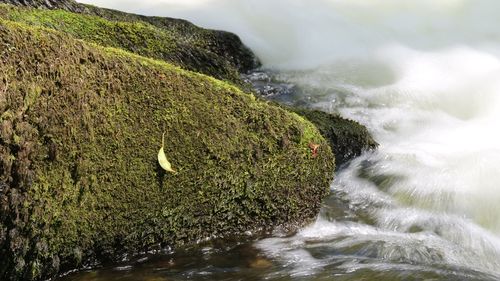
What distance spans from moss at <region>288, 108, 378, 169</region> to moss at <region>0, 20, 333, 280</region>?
1464 mm

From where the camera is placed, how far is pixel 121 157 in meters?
3.23

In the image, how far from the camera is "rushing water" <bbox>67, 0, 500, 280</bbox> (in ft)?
12.7

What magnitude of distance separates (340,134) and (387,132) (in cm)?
206

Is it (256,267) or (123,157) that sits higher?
(123,157)

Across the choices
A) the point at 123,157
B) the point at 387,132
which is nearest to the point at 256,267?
the point at 123,157

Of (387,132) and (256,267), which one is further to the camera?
(387,132)

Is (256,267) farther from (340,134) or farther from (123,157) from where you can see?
(340,134)

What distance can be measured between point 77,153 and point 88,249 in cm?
56

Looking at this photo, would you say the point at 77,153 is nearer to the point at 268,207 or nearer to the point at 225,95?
the point at 225,95

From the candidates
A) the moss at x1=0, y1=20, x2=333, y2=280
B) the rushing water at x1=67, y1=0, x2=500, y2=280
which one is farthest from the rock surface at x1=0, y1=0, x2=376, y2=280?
the rushing water at x1=67, y1=0, x2=500, y2=280

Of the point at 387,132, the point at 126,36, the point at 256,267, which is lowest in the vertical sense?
the point at 256,267

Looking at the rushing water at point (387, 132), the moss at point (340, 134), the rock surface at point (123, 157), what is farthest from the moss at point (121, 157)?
the moss at point (340, 134)

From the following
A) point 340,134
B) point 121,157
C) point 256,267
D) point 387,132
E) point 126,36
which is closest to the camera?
point 121,157

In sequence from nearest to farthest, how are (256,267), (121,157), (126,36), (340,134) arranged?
1. (121,157)
2. (256,267)
3. (126,36)
4. (340,134)
